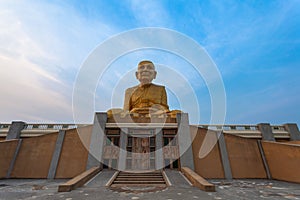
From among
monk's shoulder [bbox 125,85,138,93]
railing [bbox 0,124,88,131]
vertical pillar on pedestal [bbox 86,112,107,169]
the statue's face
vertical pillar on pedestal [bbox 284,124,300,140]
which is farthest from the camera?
monk's shoulder [bbox 125,85,138,93]

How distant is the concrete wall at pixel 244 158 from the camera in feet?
27.8

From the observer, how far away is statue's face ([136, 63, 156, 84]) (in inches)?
571

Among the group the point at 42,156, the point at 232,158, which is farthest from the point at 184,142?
the point at 42,156

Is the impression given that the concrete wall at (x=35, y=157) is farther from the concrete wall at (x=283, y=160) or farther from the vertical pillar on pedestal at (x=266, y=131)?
the vertical pillar on pedestal at (x=266, y=131)

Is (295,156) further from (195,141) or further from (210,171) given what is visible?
(195,141)

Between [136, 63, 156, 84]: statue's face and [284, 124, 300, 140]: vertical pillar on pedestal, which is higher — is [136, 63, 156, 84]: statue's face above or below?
above

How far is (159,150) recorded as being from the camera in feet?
28.3

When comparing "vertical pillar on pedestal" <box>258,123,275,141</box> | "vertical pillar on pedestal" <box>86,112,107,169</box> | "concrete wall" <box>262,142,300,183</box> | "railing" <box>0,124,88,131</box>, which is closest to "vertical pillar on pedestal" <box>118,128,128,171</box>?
"vertical pillar on pedestal" <box>86,112,107,169</box>

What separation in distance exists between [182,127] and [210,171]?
2.52 metres

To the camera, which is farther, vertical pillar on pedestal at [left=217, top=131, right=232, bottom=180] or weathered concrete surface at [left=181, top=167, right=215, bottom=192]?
vertical pillar on pedestal at [left=217, top=131, right=232, bottom=180]

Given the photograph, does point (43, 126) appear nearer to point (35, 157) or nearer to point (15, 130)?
point (15, 130)

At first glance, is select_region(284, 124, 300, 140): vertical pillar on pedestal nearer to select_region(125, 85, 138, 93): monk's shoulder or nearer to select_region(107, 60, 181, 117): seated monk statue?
select_region(107, 60, 181, 117): seated monk statue

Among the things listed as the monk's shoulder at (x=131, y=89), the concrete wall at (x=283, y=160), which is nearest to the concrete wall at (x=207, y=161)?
the concrete wall at (x=283, y=160)

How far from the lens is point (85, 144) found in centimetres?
884
